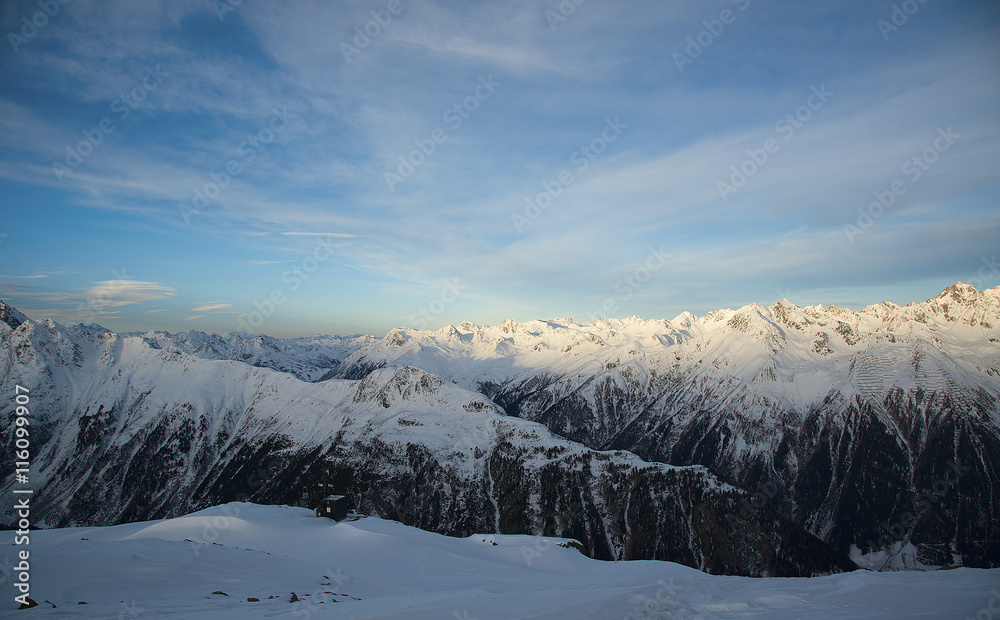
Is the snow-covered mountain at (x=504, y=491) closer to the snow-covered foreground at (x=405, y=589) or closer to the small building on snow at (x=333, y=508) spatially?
the small building on snow at (x=333, y=508)

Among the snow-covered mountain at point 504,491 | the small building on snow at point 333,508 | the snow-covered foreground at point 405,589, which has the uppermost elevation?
the snow-covered foreground at point 405,589

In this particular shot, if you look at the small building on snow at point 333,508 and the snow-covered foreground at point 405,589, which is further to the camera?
the small building on snow at point 333,508

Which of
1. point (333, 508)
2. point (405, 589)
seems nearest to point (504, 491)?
point (333, 508)

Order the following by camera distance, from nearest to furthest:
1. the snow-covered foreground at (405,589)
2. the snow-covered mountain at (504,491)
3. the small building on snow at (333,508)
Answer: the snow-covered foreground at (405,589)
the small building on snow at (333,508)
the snow-covered mountain at (504,491)

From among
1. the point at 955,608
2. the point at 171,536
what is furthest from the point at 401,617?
the point at 171,536

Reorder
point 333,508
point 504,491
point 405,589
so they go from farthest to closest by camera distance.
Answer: point 504,491, point 333,508, point 405,589

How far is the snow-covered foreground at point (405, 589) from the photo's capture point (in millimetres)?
15711

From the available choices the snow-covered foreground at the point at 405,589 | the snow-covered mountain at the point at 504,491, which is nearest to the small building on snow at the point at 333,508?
the snow-covered foreground at the point at 405,589

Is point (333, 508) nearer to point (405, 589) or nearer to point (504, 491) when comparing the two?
point (405, 589)

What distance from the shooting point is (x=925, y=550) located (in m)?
187

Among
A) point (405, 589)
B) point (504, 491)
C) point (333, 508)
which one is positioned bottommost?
point (504, 491)

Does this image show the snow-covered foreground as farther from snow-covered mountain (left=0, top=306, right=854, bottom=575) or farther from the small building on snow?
snow-covered mountain (left=0, top=306, right=854, bottom=575)

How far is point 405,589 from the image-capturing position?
2652cm

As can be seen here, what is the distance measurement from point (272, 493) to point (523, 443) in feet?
321
